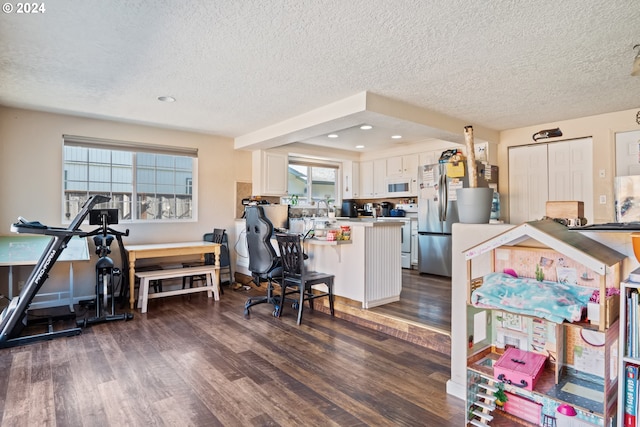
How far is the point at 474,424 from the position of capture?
1747 millimetres

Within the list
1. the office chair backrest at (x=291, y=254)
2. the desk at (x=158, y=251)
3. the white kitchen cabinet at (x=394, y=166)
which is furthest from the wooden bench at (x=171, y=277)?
the white kitchen cabinet at (x=394, y=166)

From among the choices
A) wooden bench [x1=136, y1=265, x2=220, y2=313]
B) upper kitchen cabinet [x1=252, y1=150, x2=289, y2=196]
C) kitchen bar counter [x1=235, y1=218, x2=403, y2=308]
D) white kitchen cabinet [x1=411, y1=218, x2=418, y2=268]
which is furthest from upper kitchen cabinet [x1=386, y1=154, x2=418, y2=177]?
wooden bench [x1=136, y1=265, x2=220, y2=313]

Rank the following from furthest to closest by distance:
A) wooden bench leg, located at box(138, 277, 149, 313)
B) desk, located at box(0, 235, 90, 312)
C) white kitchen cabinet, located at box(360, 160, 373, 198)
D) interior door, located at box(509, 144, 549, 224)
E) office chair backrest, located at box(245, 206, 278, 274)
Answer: white kitchen cabinet, located at box(360, 160, 373, 198) → interior door, located at box(509, 144, 549, 224) → wooden bench leg, located at box(138, 277, 149, 313) → office chair backrest, located at box(245, 206, 278, 274) → desk, located at box(0, 235, 90, 312)

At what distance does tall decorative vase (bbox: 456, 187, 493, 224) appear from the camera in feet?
6.64

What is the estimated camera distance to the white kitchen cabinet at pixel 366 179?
23.5 ft

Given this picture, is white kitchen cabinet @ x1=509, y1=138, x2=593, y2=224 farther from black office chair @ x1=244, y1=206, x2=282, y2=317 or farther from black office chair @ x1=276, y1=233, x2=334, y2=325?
black office chair @ x1=244, y1=206, x2=282, y2=317

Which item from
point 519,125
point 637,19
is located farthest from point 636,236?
point 519,125

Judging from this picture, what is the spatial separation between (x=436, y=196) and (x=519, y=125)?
1.51 m

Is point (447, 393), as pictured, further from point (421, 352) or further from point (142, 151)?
point (142, 151)

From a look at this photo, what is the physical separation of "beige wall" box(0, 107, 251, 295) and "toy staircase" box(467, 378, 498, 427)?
14.8 ft

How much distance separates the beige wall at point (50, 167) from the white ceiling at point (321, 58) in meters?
0.30

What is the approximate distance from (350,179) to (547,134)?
354 cm

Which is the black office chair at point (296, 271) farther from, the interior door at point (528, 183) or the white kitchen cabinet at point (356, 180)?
the white kitchen cabinet at point (356, 180)

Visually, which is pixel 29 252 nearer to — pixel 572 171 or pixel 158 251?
pixel 158 251
